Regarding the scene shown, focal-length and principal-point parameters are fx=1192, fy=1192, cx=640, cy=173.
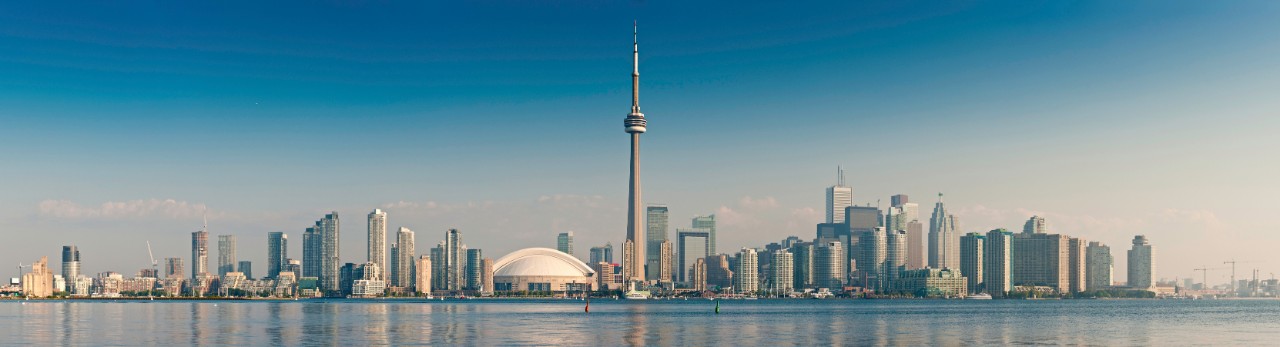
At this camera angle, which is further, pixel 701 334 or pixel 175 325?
pixel 175 325

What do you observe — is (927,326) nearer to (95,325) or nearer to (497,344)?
(497,344)

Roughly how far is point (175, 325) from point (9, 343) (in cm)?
3810

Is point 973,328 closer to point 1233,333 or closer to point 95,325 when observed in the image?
point 1233,333

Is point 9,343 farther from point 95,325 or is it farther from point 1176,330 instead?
point 1176,330

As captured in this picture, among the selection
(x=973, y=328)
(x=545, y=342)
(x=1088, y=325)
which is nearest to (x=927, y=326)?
(x=973, y=328)

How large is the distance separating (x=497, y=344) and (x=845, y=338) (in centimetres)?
3327

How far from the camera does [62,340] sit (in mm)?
101188

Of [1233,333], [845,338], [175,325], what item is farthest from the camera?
[175,325]

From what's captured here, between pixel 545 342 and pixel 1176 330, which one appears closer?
pixel 545 342

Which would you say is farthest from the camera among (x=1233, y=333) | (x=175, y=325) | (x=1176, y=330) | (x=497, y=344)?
(x=175, y=325)

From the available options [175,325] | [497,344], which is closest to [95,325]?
[175,325]

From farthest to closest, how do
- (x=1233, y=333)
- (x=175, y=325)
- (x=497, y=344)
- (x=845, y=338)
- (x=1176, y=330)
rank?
1. (x=175, y=325)
2. (x=1176, y=330)
3. (x=1233, y=333)
4. (x=845, y=338)
5. (x=497, y=344)

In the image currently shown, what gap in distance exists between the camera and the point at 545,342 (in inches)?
3930

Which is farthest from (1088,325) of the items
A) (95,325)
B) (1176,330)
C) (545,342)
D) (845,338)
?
(95,325)
